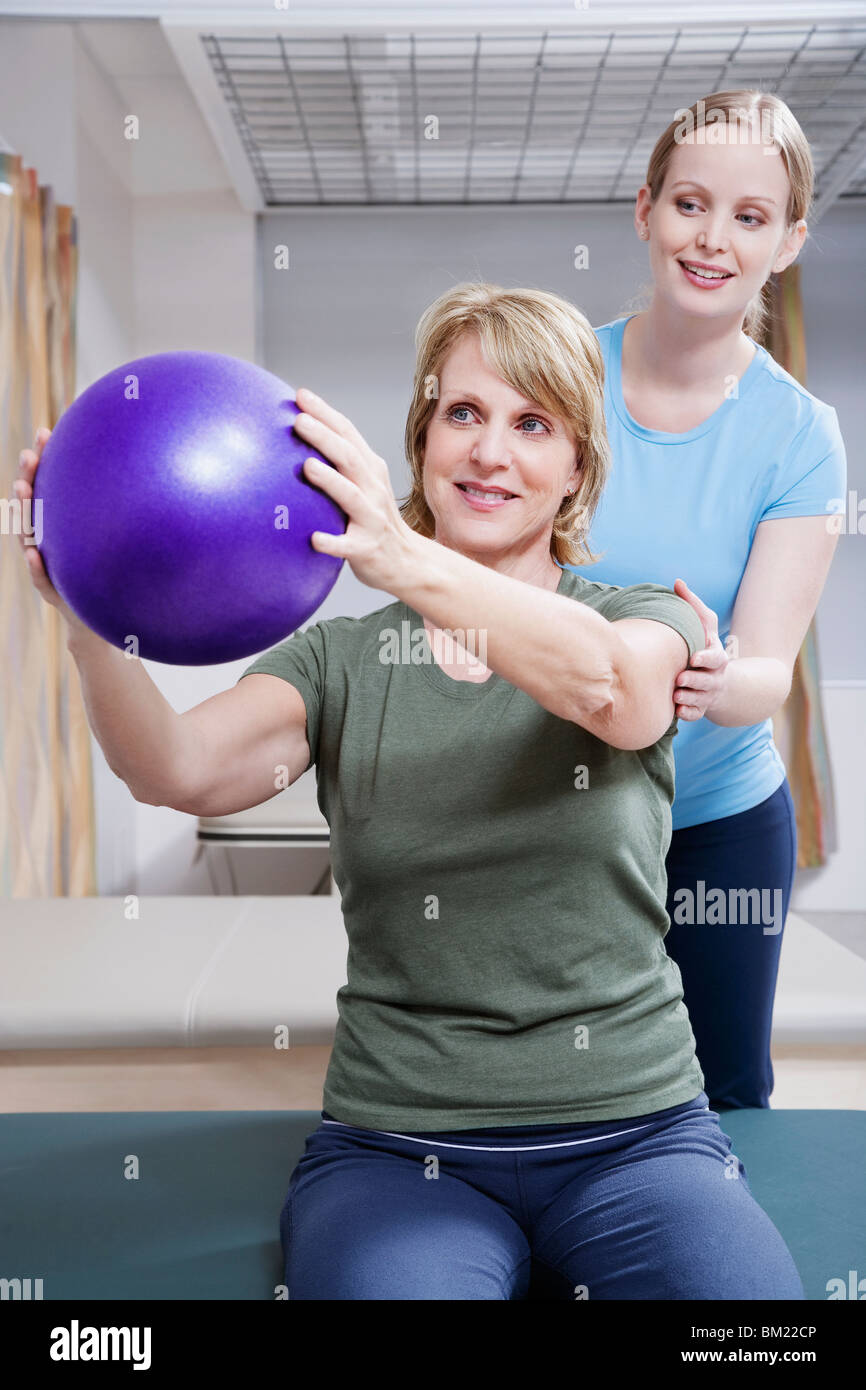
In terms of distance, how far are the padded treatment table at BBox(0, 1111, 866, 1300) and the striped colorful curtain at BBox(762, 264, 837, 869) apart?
3.59m

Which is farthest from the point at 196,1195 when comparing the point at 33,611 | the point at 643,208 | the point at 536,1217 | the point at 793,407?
the point at 33,611

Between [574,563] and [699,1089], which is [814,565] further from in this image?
[699,1089]

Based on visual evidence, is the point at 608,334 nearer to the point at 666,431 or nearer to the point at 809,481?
the point at 666,431

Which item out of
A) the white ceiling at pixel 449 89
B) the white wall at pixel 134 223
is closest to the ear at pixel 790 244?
the white ceiling at pixel 449 89

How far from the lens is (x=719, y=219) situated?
1401 millimetres

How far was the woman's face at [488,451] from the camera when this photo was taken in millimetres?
1160

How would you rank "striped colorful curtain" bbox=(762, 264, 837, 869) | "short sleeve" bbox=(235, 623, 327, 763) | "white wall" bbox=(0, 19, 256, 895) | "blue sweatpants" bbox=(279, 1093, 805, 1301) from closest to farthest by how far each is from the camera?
"blue sweatpants" bbox=(279, 1093, 805, 1301) < "short sleeve" bbox=(235, 623, 327, 763) < "white wall" bbox=(0, 19, 256, 895) < "striped colorful curtain" bbox=(762, 264, 837, 869)

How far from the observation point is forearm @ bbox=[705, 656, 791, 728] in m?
1.28

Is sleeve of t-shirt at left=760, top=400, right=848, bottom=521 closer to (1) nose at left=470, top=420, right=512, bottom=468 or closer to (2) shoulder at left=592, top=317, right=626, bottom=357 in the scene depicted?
(2) shoulder at left=592, top=317, right=626, bottom=357

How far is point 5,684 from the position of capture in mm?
3600

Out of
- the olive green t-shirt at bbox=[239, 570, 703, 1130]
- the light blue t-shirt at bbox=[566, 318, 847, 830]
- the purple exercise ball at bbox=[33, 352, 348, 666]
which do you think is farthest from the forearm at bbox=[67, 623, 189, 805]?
the light blue t-shirt at bbox=[566, 318, 847, 830]

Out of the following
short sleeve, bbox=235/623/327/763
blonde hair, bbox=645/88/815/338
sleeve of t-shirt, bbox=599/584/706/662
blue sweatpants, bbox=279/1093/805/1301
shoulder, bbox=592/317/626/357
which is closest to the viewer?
blue sweatpants, bbox=279/1093/805/1301

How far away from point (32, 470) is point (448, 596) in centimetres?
37

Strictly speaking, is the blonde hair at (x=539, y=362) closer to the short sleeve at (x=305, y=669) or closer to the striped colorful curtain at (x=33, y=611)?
Answer: the short sleeve at (x=305, y=669)
